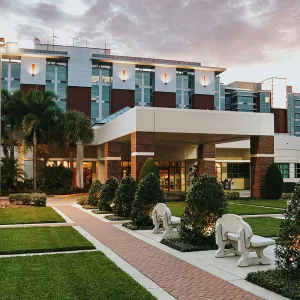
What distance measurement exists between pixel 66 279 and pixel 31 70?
2189 inches

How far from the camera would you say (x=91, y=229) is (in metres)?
14.1

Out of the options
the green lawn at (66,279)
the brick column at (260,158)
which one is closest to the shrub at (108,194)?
the green lawn at (66,279)

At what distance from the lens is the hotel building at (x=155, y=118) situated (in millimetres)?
25922

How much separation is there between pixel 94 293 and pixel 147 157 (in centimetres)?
1929

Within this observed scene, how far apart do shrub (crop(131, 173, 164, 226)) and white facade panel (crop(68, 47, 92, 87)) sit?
157ft

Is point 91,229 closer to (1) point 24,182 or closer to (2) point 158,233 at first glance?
(2) point 158,233

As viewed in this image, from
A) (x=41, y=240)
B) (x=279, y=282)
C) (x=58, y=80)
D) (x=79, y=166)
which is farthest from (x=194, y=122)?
(x=58, y=80)

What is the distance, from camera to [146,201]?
14.1 meters

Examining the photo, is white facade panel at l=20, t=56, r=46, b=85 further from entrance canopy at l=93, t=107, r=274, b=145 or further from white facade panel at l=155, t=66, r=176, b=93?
entrance canopy at l=93, t=107, r=274, b=145

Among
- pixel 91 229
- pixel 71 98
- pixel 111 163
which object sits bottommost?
pixel 91 229

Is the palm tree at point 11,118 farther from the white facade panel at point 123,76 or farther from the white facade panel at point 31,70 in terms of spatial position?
the white facade panel at point 123,76

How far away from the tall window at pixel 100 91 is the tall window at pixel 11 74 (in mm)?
10788

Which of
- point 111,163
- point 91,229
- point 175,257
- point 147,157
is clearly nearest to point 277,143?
point 111,163

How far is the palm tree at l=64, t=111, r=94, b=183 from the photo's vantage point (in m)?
36.7
